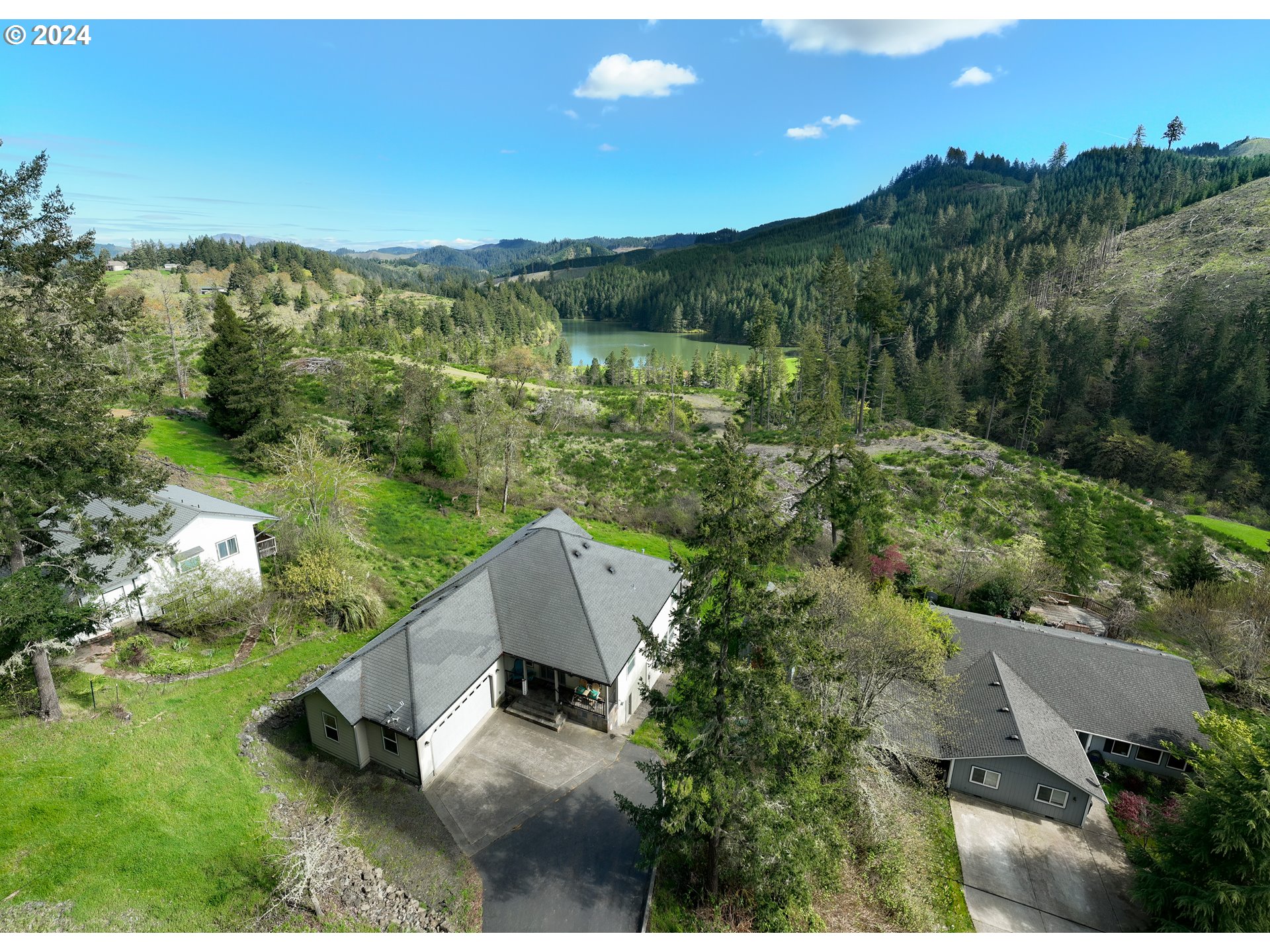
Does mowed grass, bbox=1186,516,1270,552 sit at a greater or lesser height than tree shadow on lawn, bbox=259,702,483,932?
lesser

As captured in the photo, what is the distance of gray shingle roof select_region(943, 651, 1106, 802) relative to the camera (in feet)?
55.8

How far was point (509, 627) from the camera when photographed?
19.2 m

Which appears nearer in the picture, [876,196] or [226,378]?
[226,378]

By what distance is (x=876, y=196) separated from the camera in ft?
638

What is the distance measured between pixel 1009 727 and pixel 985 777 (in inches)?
70.6

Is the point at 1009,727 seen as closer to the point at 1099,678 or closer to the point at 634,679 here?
the point at 1099,678

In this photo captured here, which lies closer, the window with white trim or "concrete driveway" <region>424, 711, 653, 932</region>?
"concrete driveway" <region>424, 711, 653, 932</region>

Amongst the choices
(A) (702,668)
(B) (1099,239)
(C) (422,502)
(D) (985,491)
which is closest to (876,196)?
(B) (1099,239)

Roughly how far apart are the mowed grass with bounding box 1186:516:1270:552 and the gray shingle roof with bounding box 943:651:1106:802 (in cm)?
2630

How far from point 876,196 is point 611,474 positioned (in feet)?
667

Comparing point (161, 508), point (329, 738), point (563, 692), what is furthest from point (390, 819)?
point (161, 508)

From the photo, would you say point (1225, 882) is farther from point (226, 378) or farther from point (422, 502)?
point (226, 378)

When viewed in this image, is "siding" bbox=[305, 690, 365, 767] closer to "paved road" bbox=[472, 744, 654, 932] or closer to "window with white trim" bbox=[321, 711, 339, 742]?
"window with white trim" bbox=[321, 711, 339, 742]

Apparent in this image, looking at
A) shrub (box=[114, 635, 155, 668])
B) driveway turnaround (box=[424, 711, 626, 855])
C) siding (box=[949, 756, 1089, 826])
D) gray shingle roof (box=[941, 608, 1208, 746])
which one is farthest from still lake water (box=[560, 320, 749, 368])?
shrub (box=[114, 635, 155, 668])
